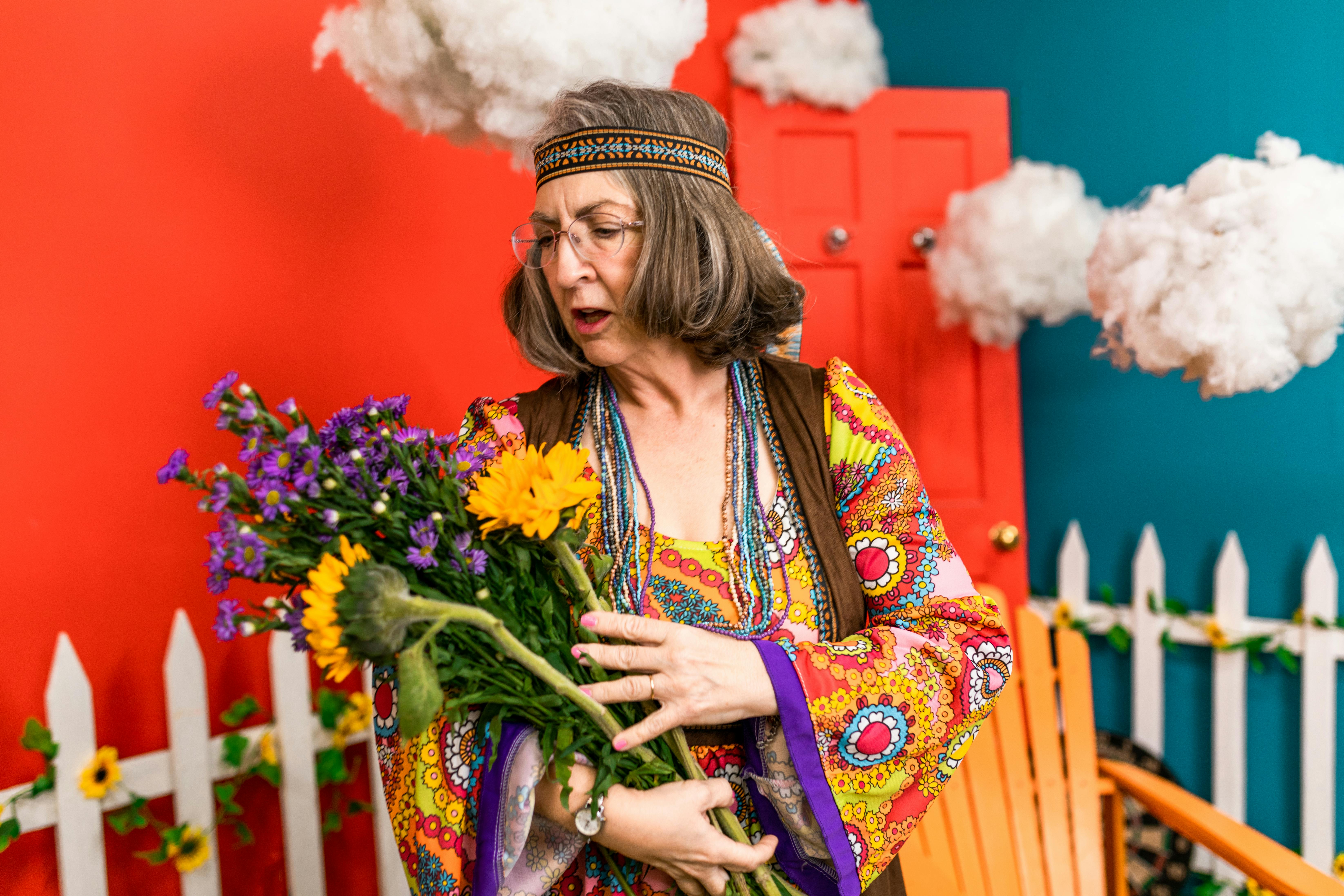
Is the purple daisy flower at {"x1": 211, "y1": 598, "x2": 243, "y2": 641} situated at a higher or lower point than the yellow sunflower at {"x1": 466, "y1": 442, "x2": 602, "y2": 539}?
lower

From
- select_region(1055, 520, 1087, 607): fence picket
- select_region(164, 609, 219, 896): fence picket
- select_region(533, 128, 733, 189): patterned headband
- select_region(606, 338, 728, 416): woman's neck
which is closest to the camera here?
select_region(533, 128, 733, 189): patterned headband

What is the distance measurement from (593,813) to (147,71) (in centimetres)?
162

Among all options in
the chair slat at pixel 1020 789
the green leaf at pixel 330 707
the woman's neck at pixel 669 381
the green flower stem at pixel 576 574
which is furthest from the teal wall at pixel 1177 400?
the green flower stem at pixel 576 574

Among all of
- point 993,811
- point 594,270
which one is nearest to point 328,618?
point 594,270

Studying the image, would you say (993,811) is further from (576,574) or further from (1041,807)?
(576,574)

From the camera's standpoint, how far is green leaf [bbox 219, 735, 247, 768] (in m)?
1.83

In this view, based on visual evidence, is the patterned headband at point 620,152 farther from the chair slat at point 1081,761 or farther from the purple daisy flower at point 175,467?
the chair slat at point 1081,761

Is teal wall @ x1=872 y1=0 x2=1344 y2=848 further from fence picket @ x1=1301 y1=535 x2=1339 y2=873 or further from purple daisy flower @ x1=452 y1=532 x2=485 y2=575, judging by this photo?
purple daisy flower @ x1=452 y1=532 x2=485 y2=575

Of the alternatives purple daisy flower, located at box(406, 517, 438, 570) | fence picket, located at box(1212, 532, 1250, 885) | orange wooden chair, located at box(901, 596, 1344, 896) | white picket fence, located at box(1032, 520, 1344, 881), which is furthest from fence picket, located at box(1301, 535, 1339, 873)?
purple daisy flower, located at box(406, 517, 438, 570)

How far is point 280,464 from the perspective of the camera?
2.91 ft

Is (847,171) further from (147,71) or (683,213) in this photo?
(147,71)

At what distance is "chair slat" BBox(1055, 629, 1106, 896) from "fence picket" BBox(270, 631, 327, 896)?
1.63 metres

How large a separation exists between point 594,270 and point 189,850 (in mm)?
1380

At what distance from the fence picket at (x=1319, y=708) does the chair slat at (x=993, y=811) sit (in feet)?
2.90
